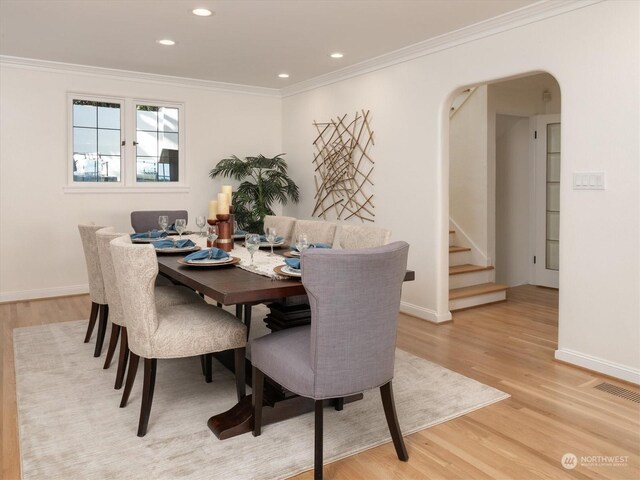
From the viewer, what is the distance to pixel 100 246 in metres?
2.99

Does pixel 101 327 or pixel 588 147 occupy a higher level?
pixel 588 147

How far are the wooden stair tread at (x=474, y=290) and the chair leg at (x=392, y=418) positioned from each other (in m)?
2.87

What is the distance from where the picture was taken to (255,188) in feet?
21.1

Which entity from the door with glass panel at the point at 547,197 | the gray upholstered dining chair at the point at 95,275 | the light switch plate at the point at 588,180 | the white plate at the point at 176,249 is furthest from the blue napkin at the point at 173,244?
the door with glass panel at the point at 547,197

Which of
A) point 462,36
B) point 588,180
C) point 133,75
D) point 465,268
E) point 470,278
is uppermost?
point 133,75

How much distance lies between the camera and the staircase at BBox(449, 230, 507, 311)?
16.6 ft

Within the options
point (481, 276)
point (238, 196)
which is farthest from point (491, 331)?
point (238, 196)

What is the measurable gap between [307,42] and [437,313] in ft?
8.95

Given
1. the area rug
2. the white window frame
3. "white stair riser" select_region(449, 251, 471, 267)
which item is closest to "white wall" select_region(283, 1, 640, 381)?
the area rug

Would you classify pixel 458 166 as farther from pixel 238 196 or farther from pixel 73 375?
pixel 73 375

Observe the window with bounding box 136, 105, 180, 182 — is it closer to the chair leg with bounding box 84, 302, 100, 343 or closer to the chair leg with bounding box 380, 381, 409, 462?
the chair leg with bounding box 84, 302, 100, 343

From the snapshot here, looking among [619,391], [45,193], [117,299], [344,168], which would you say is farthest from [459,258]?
→ [45,193]

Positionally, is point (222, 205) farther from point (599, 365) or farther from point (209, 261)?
point (599, 365)

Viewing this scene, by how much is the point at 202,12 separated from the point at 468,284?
3699 millimetres
